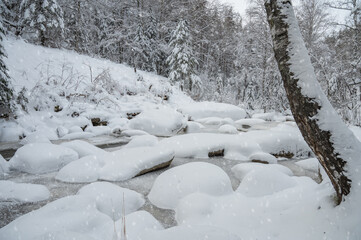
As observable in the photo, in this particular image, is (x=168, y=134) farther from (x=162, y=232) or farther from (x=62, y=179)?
(x=162, y=232)

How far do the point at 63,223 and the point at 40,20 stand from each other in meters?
11.0

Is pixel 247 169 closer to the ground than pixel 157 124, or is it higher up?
higher up

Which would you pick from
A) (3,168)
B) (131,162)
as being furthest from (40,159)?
(131,162)

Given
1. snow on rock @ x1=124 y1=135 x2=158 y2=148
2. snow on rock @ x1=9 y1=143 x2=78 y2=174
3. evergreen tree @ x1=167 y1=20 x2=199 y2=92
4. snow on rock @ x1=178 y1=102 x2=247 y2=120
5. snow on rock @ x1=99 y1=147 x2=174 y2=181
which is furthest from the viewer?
evergreen tree @ x1=167 y1=20 x2=199 y2=92

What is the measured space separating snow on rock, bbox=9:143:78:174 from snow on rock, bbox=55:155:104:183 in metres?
0.34

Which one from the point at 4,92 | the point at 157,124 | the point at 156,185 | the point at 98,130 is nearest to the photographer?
the point at 156,185

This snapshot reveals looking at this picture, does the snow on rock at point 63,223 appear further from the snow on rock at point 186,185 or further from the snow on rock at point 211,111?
the snow on rock at point 211,111

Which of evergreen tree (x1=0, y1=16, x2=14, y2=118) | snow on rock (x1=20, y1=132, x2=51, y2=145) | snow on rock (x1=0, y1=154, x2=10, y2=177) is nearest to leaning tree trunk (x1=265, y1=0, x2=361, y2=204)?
snow on rock (x1=0, y1=154, x2=10, y2=177)

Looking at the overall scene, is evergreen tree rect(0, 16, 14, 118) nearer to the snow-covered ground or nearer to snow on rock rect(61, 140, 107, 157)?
the snow-covered ground

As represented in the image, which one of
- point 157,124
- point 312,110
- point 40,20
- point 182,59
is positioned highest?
point 40,20

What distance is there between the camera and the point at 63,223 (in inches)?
62.5

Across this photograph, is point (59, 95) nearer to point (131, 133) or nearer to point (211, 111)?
point (131, 133)

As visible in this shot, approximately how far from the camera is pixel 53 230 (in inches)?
58.3

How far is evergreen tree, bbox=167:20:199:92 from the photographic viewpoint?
15148mm
